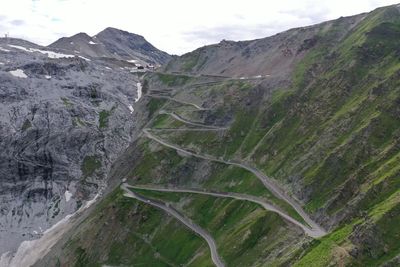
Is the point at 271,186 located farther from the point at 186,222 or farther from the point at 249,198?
the point at 186,222

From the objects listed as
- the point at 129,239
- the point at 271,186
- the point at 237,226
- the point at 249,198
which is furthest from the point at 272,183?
the point at 129,239

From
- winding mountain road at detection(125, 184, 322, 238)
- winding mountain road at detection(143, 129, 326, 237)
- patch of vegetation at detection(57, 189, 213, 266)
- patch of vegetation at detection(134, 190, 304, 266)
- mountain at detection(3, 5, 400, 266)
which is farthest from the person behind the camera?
patch of vegetation at detection(57, 189, 213, 266)

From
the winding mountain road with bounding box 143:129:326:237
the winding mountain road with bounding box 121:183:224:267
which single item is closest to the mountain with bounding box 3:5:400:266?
the winding mountain road with bounding box 143:129:326:237

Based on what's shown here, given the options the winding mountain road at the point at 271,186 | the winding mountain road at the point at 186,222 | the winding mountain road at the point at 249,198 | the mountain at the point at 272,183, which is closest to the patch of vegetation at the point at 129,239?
the mountain at the point at 272,183

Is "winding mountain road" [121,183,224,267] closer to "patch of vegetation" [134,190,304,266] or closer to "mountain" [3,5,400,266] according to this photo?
"mountain" [3,5,400,266]

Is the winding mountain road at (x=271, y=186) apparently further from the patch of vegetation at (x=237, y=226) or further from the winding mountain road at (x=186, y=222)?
the winding mountain road at (x=186, y=222)

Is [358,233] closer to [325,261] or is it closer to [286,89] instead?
[325,261]

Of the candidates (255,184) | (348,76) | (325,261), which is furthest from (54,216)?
(325,261)
